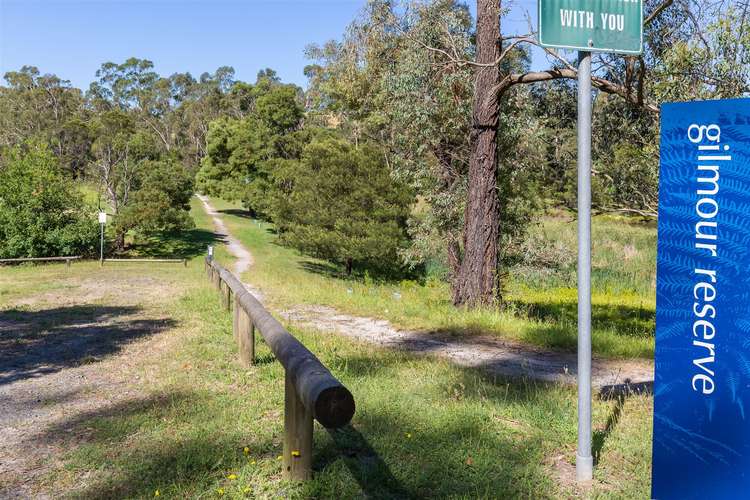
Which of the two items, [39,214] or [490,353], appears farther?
[39,214]

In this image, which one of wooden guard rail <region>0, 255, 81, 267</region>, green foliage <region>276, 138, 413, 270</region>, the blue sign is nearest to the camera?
the blue sign

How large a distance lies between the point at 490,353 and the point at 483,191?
4354 millimetres

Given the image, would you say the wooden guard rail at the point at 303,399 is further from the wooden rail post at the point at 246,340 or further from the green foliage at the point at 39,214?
the green foliage at the point at 39,214

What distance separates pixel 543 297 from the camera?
68.3 feet

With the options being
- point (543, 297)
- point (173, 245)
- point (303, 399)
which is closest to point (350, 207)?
point (543, 297)

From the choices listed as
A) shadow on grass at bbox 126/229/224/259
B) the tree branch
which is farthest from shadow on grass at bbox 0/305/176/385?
shadow on grass at bbox 126/229/224/259

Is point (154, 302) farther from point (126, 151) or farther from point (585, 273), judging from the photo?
point (126, 151)

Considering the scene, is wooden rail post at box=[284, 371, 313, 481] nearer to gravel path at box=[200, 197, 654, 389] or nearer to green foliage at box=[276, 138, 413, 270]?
gravel path at box=[200, 197, 654, 389]

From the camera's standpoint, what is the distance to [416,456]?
4070 millimetres

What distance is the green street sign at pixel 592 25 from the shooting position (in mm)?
3305

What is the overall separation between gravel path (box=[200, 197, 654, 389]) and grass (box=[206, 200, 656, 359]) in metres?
0.38

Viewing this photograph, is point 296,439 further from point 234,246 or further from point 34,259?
→ point 234,246

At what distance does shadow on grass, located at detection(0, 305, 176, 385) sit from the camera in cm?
738

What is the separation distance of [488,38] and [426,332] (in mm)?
5335
